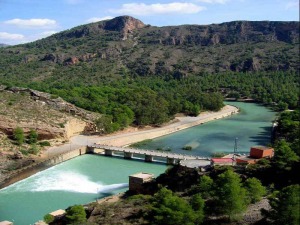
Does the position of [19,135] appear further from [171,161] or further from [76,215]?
[76,215]

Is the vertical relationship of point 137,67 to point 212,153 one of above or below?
above

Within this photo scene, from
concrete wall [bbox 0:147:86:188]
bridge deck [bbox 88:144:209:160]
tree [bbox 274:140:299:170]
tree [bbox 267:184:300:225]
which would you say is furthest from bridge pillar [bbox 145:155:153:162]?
tree [bbox 267:184:300:225]

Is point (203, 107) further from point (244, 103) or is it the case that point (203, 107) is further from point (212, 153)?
point (212, 153)

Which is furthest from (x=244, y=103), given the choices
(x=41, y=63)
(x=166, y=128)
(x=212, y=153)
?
(x=41, y=63)

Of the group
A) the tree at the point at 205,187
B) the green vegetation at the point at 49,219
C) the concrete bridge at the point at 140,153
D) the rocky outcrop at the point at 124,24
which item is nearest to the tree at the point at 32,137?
the concrete bridge at the point at 140,153

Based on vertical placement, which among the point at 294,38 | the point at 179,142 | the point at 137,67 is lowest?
the point at 179,142
